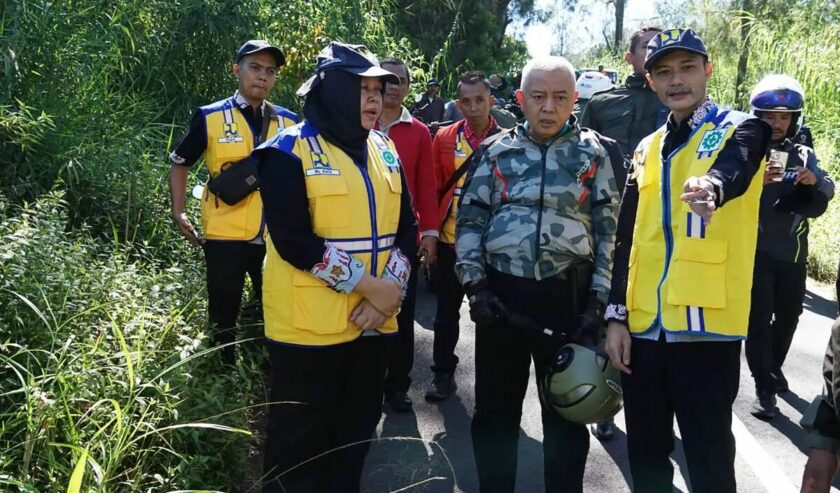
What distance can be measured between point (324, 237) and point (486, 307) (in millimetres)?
792

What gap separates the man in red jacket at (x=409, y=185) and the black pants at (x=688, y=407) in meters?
2.24

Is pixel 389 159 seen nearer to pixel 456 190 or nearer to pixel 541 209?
pixel 541 209

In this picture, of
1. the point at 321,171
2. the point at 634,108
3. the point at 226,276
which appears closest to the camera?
the point at 321,171

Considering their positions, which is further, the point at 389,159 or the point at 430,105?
the point at 430,105

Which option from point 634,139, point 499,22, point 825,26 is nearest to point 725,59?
point 825,26

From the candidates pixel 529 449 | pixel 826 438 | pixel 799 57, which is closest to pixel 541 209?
pixel 826 438

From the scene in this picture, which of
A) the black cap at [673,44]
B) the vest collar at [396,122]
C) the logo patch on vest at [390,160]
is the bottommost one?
the logo patch on vest at [390,160]

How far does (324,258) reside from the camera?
130 inches

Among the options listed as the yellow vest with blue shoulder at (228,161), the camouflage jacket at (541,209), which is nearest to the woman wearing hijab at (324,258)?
the camouflage jacket at (541,209)

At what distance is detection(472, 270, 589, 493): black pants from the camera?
3.79m

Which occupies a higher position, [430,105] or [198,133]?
[430,105]

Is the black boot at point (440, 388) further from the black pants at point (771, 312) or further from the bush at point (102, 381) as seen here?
the black pants at point (771, 312)

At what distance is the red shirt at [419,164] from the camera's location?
5.46m

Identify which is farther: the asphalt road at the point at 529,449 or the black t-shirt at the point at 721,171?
the asphalt road at the point at 529,449
